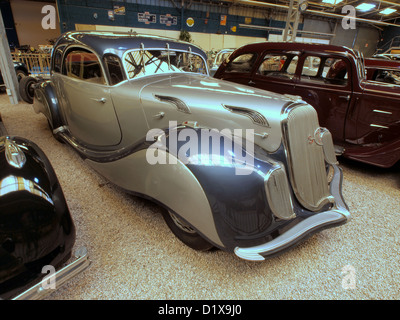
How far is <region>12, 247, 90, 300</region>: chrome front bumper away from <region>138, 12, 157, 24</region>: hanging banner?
15.0 m

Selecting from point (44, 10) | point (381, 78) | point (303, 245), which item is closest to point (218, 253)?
point (303, 245)

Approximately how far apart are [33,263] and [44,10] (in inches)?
709

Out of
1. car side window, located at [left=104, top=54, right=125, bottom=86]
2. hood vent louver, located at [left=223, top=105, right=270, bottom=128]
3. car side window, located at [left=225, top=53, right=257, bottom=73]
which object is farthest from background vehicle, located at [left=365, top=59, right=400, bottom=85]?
car side window, located at [left=104, top=54, right=125, bottom=86]

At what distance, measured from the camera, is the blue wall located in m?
11.9

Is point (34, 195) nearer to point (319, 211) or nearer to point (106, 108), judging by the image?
point (106, 108)

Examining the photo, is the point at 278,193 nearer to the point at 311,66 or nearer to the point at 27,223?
the point at 27,223

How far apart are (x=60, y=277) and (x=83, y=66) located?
238 centimetres

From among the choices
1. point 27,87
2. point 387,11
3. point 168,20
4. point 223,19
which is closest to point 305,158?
point 27,87

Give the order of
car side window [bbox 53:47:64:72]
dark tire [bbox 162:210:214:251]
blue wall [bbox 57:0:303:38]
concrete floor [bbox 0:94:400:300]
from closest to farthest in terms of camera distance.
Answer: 1. concrete floor [bbox 0:94:400:300]
2. dark tire [bbox 162:210:214:251]
3. car side window [bbox 53:47:64:72]
4. blue wall [bbox 57:0:303:38]

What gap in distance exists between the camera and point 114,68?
2.21 metres

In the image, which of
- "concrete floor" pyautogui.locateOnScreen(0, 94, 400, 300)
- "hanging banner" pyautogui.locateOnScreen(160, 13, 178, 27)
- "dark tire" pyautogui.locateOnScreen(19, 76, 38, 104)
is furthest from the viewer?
"hanging banner" pyautogui.locateOnScreen(160, 13, 178, 27)

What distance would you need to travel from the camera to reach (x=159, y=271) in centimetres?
166

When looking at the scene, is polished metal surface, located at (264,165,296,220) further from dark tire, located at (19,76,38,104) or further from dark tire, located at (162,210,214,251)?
dark tire, located at (19,76,38,104)

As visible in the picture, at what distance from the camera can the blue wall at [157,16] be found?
1192cm
